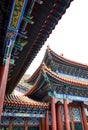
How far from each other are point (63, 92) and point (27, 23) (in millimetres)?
6736

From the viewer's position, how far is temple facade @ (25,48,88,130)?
895 cm

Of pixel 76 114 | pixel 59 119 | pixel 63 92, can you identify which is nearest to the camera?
pixel 63 92

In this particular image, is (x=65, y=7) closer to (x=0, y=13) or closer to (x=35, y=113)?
(x=0, y=13)

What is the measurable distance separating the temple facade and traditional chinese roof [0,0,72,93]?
431 centimetres

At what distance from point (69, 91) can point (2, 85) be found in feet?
23.4

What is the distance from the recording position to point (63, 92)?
9594 millimetres

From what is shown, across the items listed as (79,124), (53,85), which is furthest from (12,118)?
(79,124)

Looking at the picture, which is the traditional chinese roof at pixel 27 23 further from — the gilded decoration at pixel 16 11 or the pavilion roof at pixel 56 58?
the pavilion roof at pixel 56 58

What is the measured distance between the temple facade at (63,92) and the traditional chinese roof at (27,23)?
14.2 feet

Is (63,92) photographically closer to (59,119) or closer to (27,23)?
(59,119)

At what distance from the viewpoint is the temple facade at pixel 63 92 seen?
895 centimetres

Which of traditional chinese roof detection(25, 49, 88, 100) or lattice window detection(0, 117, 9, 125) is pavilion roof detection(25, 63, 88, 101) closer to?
traditional chinese roof detection(25, 49, 88, 100)

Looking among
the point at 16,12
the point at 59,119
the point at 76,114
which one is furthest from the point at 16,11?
the point at 76,114

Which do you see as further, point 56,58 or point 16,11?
point 56,58
